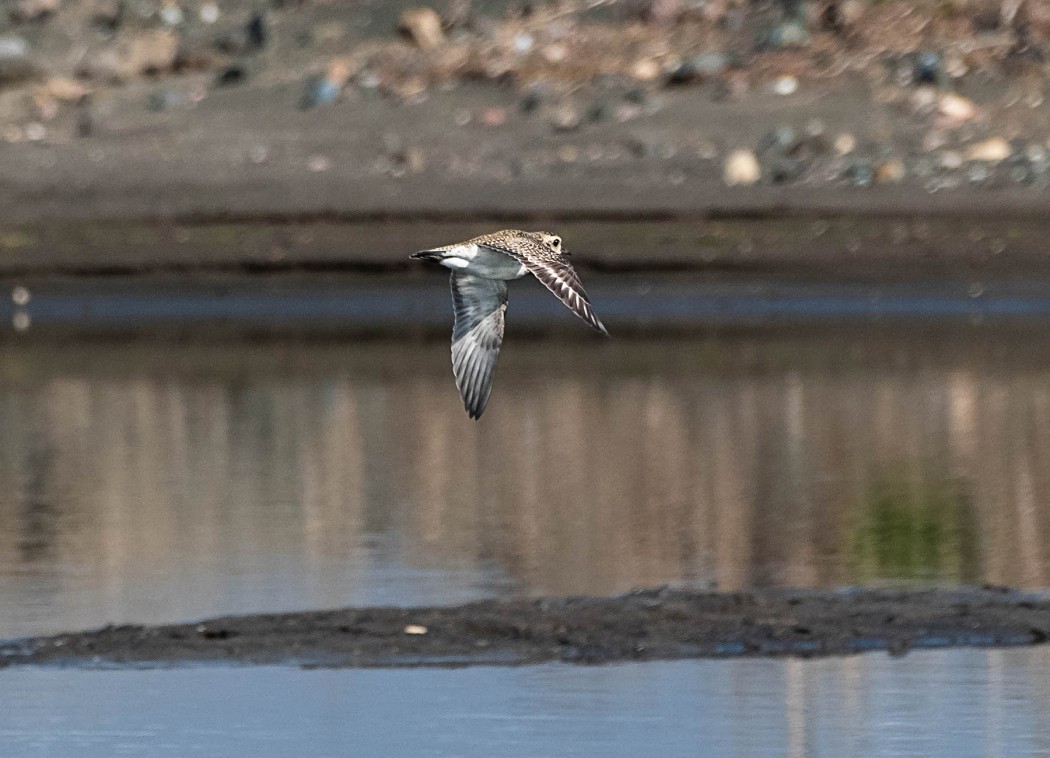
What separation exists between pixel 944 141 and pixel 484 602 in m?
14.6

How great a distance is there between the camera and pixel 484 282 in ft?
33.3

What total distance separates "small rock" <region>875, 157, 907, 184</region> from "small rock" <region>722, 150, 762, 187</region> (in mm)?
1067

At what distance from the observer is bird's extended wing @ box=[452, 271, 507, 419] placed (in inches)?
398

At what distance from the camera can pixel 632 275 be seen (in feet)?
78.8

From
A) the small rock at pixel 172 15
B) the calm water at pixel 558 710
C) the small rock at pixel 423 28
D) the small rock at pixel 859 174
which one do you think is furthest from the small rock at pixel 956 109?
the calm water at pixel 558 710

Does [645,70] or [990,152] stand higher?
[645,70]

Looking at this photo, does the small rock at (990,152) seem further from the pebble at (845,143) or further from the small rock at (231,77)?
the small rock at (231,77)

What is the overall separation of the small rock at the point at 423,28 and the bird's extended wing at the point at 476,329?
17.7 meters

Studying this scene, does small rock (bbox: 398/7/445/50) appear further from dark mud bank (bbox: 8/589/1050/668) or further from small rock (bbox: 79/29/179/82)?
dark mud bank (bbox: 8/589/1050/668)

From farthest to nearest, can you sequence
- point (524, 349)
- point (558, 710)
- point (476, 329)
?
point (524, 349) < point (476, 329) < point (558, 710)

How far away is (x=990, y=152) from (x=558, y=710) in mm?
16063

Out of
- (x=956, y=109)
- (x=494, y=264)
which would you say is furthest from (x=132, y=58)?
(x=494, y=264)

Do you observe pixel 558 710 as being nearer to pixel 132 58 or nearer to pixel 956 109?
pixel 956 109

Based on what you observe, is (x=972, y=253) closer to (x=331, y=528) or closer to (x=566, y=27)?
(x=566, y=27)
